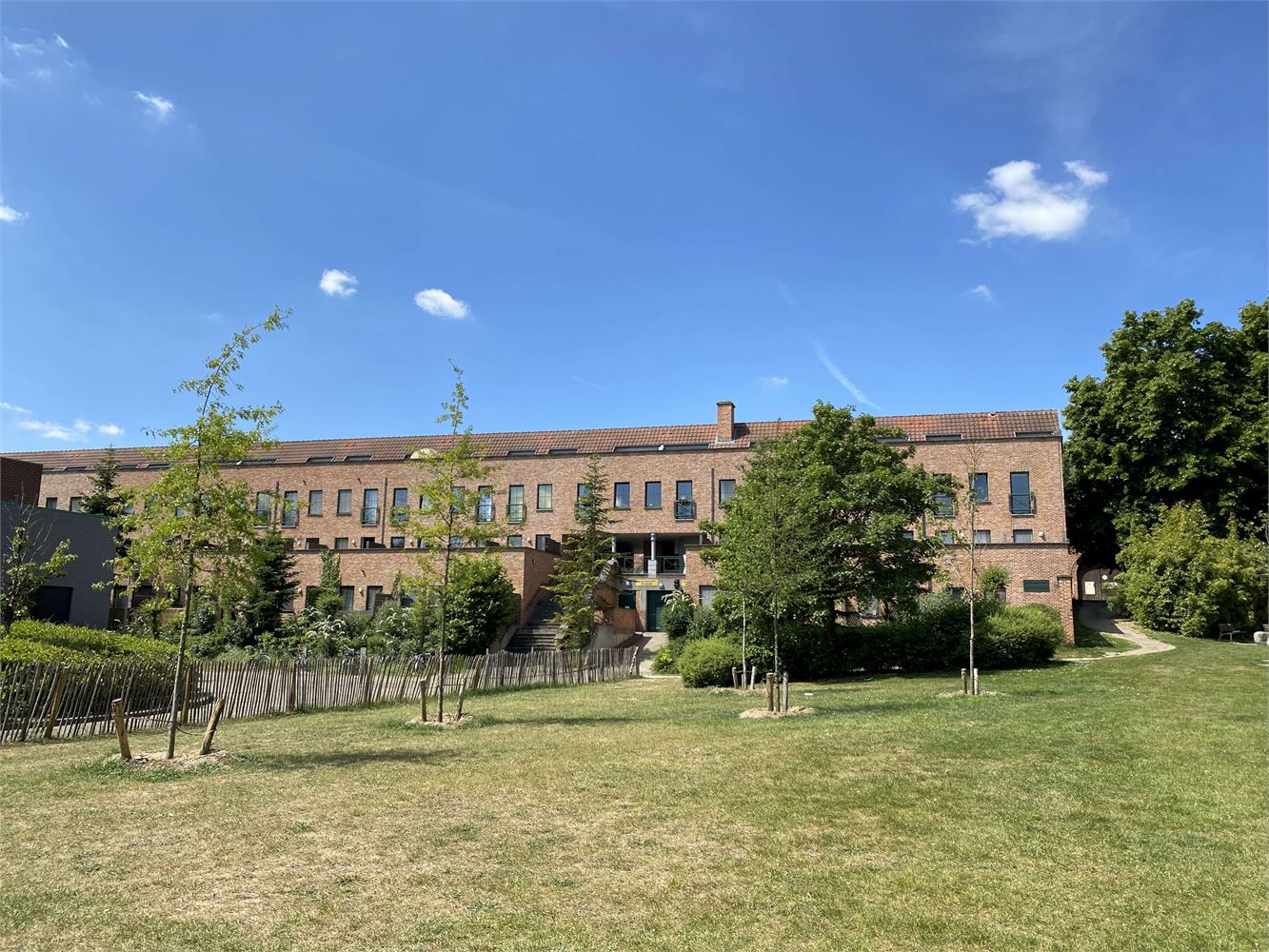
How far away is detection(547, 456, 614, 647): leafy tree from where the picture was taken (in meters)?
35.2

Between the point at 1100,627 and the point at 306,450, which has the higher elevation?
the point at 306,450

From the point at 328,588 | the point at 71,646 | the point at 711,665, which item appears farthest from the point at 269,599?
the point at 711,665

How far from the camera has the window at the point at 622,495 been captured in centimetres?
4584

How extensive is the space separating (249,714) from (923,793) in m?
14.4

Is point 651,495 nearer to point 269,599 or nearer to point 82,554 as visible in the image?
point 269,599

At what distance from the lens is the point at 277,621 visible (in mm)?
36312

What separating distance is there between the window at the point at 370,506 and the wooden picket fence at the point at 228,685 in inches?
997

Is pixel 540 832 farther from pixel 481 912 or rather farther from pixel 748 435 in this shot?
pixel 748 435

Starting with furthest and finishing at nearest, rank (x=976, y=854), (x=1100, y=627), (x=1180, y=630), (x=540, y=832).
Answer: (x=1100, y=627), (x=1180, y=630), (x=540, y=832), (x=976, y=854)

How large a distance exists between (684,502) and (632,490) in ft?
9.52

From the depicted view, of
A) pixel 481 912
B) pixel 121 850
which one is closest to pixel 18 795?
pixel 121 850

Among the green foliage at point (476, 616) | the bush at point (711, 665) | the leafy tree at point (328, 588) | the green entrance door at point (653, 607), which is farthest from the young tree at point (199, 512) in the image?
the green entrance door at point (653, 607)

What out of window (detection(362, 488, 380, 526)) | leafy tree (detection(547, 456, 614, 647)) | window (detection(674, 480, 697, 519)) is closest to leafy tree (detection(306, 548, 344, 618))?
window (detection(362, 488, 380, 526))

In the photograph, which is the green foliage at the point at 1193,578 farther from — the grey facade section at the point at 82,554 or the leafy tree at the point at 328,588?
the grey facade section at the point at 82,554
